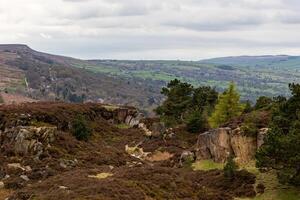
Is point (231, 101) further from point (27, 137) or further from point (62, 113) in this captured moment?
point (27, 137)

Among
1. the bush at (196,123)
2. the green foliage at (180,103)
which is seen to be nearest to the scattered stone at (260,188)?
the bush at (196,123)

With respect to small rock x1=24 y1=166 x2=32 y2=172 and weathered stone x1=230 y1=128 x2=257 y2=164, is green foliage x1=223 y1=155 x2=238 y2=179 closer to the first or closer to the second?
weathered stone x1=230 y1=128 x2=257 y2=164

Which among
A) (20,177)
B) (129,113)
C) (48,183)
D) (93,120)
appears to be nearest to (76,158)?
(20,177)

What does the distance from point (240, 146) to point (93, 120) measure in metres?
41.1

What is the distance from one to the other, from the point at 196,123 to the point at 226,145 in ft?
84.2

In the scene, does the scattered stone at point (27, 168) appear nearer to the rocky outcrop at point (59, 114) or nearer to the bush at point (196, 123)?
the rocky outcrop at point (59, 114)

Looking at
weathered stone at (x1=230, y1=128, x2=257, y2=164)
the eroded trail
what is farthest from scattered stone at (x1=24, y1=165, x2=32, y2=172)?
weathered stone at (x1=230, y1=128, x2=257, y2=164)

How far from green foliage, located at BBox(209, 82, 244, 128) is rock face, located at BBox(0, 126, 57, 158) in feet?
81.4

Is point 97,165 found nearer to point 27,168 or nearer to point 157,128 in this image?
point 27,168

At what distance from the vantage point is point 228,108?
6869 centimetres

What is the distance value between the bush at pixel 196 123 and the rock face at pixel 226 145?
21.1 m

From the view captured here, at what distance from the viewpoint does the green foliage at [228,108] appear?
67812mm

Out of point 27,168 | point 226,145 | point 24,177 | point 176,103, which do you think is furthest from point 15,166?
point 176,103

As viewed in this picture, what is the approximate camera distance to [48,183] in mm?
34500
